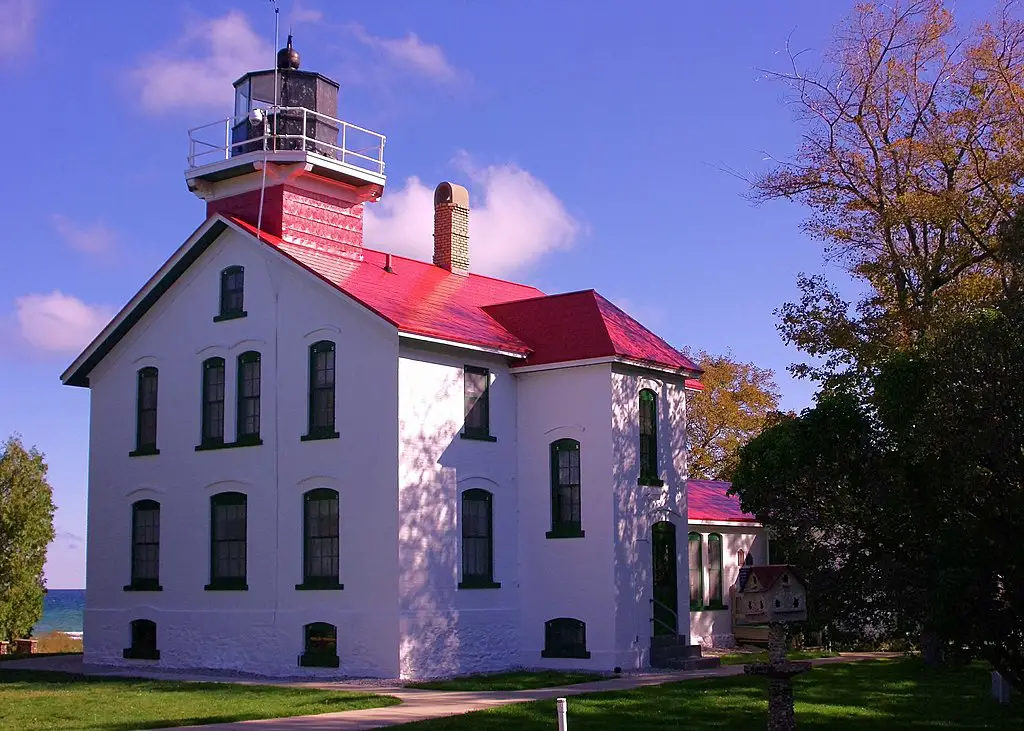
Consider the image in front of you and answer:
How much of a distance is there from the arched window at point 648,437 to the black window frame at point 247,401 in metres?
7.21

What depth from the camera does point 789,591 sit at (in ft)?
43.9

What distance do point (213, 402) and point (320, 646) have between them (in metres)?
5.42

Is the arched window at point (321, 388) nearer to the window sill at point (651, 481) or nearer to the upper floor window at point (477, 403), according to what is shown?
the upper floor window at point (477, 403)

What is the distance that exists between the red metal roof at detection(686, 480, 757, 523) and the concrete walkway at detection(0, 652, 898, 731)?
4.41 metres

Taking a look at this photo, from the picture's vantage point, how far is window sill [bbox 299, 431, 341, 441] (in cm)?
2225

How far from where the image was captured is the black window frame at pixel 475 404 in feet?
75.6

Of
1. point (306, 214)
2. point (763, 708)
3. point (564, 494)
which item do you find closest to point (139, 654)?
point (564, 494)

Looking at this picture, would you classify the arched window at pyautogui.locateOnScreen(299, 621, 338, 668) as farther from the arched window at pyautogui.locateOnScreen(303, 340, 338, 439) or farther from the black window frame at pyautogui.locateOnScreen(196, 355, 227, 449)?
the black window frame at pyautogui.locateOnScreen(196, 355, 227, 449)

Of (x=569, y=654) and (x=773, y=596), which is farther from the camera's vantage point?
(x=569, y=654)

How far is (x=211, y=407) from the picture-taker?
24.4 meters

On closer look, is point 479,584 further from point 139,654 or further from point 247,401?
point 139,654

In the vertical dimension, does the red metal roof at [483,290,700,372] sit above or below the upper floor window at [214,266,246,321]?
below

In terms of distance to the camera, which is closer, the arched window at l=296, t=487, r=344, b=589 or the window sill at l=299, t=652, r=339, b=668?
the window sill at l=299, t=652, r=339, b=668

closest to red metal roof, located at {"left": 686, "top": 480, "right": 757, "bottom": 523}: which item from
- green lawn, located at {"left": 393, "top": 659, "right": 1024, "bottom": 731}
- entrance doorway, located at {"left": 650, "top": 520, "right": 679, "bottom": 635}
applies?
entrance doorway, located at {"left": 650, "top": 520, "right": 679, "bottom": 635}
